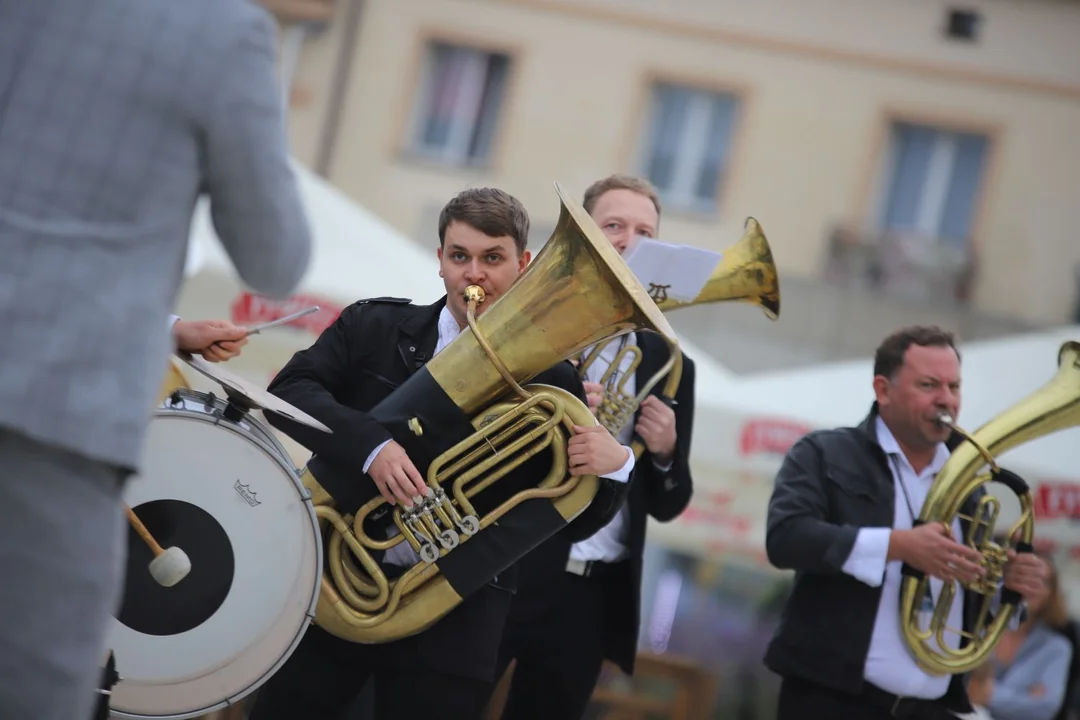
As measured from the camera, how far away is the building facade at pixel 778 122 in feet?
57.1

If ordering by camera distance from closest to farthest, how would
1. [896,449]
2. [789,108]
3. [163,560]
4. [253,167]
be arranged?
[253,167], [163,560], [896,449], [789,108]

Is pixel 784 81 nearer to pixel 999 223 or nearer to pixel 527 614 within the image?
pixel 999 223

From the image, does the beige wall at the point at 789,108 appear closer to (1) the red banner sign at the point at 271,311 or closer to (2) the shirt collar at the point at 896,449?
(1) the red banner sign at the point at 271,311

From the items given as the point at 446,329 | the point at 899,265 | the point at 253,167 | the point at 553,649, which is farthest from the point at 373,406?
the point at 899,265

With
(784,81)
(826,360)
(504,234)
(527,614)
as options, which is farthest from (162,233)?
(784,81)

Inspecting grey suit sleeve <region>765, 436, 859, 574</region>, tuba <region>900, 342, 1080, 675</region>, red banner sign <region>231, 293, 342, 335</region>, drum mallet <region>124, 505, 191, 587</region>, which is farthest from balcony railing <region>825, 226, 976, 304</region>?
drum mallet <region>124, 505, 191, 587</region>

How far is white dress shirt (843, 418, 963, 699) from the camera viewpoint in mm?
4379

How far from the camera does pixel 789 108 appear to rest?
57.4 feet

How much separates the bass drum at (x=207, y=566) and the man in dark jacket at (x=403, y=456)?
0.22 meters

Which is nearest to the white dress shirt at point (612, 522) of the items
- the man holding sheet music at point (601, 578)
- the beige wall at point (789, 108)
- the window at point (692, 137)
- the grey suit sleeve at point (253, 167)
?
the man holding sheet music at point (601, 578)

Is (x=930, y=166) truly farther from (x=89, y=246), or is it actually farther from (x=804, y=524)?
(x=89, y=246)

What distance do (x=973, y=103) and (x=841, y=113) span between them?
1613 mm

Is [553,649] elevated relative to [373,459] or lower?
lower

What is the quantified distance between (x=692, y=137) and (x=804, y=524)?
44.9ft
